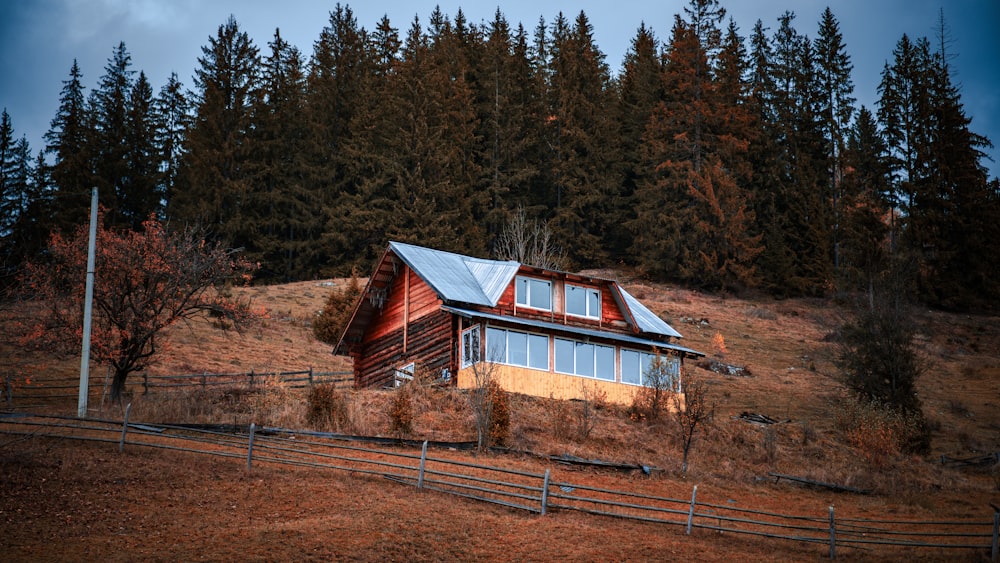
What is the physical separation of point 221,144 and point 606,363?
142 feet

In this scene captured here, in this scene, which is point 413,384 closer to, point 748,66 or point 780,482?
point 780,482

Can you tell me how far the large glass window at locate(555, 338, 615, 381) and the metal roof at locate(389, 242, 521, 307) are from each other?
361cm

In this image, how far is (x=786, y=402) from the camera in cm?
4434

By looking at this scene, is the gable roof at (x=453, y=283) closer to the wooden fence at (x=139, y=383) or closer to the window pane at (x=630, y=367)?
the window pane at (x=630, y=367)

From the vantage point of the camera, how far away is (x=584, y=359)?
38.2 m

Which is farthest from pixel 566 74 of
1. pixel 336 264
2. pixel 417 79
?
pixel 336 264

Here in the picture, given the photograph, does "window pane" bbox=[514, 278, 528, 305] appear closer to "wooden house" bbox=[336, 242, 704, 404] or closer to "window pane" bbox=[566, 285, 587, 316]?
"wooden house" bbox=[336, 242, 704, 404]

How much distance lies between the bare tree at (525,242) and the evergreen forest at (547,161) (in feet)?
3.75

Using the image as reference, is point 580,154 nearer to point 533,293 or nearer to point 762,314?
point 762,314

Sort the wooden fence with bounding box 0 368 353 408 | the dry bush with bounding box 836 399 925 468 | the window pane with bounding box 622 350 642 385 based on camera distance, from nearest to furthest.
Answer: the wooden fence with bounding box 0 368 353 408 → the dry bush with bounding box 836 399 925 468 → the window pane with bounding box 622 350 642 385

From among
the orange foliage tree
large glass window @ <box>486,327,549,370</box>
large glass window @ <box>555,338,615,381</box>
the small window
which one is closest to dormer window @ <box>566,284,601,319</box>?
large glass window @ <box>555,338,615,381</box>

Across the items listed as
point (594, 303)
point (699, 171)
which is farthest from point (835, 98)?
point (594, 303)

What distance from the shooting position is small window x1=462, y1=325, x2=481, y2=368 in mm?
35828

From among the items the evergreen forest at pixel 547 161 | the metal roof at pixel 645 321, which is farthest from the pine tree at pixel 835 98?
the metal roof at pixel 645 321
